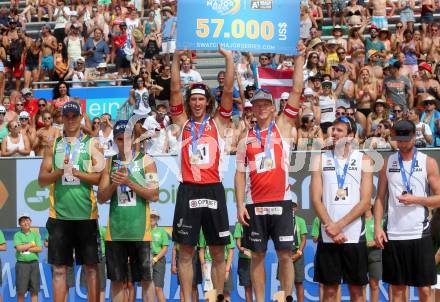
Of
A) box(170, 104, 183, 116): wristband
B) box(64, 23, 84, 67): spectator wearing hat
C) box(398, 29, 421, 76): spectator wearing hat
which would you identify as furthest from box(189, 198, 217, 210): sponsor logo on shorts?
box(64, 23, 84, 67): spectator wearing hat

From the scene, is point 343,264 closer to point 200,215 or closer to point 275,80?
point 200,215

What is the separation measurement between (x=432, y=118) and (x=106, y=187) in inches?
314

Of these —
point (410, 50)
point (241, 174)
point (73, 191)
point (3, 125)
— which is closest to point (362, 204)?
point (241, 174)

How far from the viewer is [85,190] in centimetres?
1054

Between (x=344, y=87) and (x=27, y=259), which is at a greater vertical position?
(x=344, y=87)

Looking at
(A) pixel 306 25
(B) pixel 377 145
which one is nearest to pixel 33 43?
(A) pixel 306 25

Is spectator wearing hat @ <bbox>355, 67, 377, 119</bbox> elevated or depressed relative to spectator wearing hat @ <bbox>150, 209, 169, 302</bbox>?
elevated

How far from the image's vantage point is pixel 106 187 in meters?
10.3

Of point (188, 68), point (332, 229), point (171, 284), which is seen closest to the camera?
point (332, 229)

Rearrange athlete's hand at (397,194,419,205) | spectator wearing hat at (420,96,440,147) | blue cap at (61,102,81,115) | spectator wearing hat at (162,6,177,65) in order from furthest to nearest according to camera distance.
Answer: spectator wearing hat at (162,6,177,65) < spectator wearing hat at (420,96,440,147) < blue cap at (61,102,81,115) < athlete's hand at (397,194,419,205)

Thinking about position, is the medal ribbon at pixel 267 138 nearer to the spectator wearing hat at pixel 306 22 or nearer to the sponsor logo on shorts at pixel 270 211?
the sponsor logo on shorts at pixel 270 211

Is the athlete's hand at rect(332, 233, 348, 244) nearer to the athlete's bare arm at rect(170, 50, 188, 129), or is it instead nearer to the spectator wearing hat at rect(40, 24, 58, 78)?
the athlete's bare arm at rect(170, 50, 188, 129)

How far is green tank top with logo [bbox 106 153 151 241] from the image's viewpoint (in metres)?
10.3

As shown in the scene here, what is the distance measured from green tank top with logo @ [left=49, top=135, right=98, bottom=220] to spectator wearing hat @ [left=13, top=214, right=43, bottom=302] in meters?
4.19
